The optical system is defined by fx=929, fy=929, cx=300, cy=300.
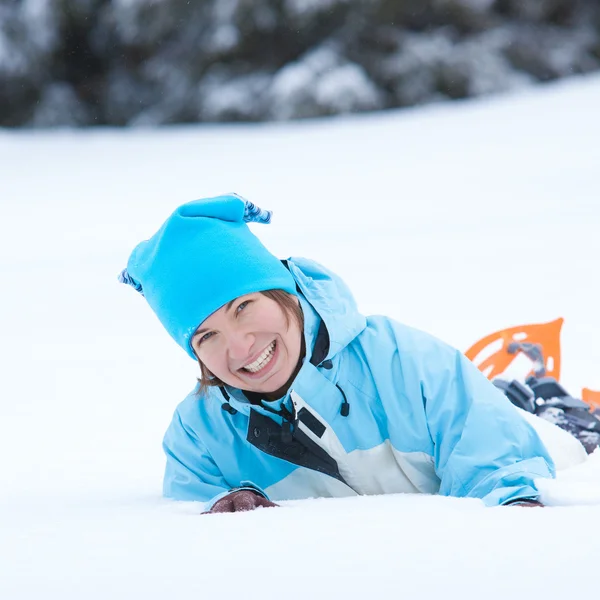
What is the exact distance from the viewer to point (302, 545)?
35.0 inches

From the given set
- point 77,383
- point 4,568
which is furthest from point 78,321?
point 4,568

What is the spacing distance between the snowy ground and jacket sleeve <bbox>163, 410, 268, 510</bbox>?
6 centimetres

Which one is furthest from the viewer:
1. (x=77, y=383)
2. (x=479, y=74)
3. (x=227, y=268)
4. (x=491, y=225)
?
(x=479, y=74)

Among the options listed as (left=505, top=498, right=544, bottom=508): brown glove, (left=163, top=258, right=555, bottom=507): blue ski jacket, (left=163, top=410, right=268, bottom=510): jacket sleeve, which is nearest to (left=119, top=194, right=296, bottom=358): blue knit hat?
(left=163, top=258, right=555, bottom=507): blue ski jacket

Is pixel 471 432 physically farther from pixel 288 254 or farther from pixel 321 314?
pixel 288 254

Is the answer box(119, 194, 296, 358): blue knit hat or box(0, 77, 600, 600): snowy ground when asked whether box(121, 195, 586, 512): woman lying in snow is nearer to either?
box(119, 194, 296, 358): blue knit hat

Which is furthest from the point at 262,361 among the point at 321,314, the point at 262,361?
the point at 321,314

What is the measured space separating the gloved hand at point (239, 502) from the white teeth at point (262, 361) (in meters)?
0.19

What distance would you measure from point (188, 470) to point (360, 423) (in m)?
0.32

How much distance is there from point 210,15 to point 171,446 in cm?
712

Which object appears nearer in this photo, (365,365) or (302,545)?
(302,545)

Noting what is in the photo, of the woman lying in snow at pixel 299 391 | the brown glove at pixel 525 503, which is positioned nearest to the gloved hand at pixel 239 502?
the woman lying in snow at pixel 299 391

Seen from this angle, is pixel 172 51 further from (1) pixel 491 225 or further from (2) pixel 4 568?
(2) pixel 4 568

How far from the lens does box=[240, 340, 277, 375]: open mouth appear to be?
4.72ft
